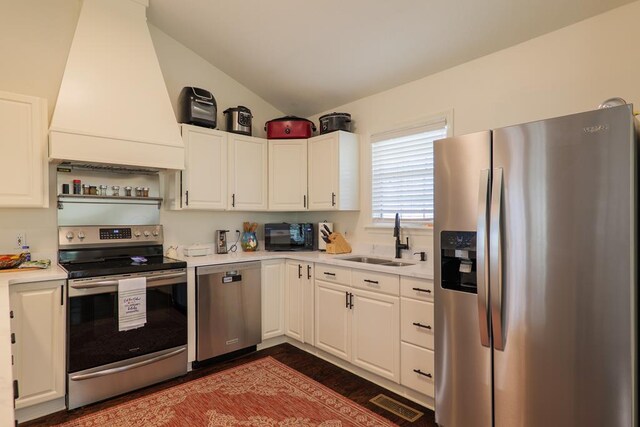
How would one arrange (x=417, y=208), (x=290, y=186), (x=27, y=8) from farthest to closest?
(x=290, y=186), (x=417, y=208), (x=27, y=8)

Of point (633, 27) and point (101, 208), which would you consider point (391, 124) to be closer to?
point (633, 27)

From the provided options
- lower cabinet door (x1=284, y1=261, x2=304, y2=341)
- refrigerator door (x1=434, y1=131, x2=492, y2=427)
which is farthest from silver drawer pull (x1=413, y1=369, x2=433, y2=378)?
lower cabinet door (x1=284, y1=261, x2=304, y2=341)

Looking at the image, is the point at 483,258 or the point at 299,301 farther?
the point at 299,301

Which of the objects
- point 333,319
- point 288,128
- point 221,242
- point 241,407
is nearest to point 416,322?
point 333,319

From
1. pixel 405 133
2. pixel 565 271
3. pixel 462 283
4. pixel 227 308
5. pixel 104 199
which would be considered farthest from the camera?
pixel 405 133

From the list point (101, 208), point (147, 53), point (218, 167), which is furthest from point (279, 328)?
point (147, 53)

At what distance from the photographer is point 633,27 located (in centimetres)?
209

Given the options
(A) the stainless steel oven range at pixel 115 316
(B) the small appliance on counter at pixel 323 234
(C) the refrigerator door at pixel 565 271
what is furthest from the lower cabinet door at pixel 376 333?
(A) the stainless steel oven range at pixel 115 316

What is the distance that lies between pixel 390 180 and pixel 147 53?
7.98 ft

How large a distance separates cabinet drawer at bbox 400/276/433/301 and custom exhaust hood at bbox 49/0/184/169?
2.08m

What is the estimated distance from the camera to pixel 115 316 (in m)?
2.59

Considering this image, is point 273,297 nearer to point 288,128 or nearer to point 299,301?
point 299,301

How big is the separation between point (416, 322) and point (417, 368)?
0.31 m

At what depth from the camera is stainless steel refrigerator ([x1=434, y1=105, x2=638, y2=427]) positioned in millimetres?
1427
